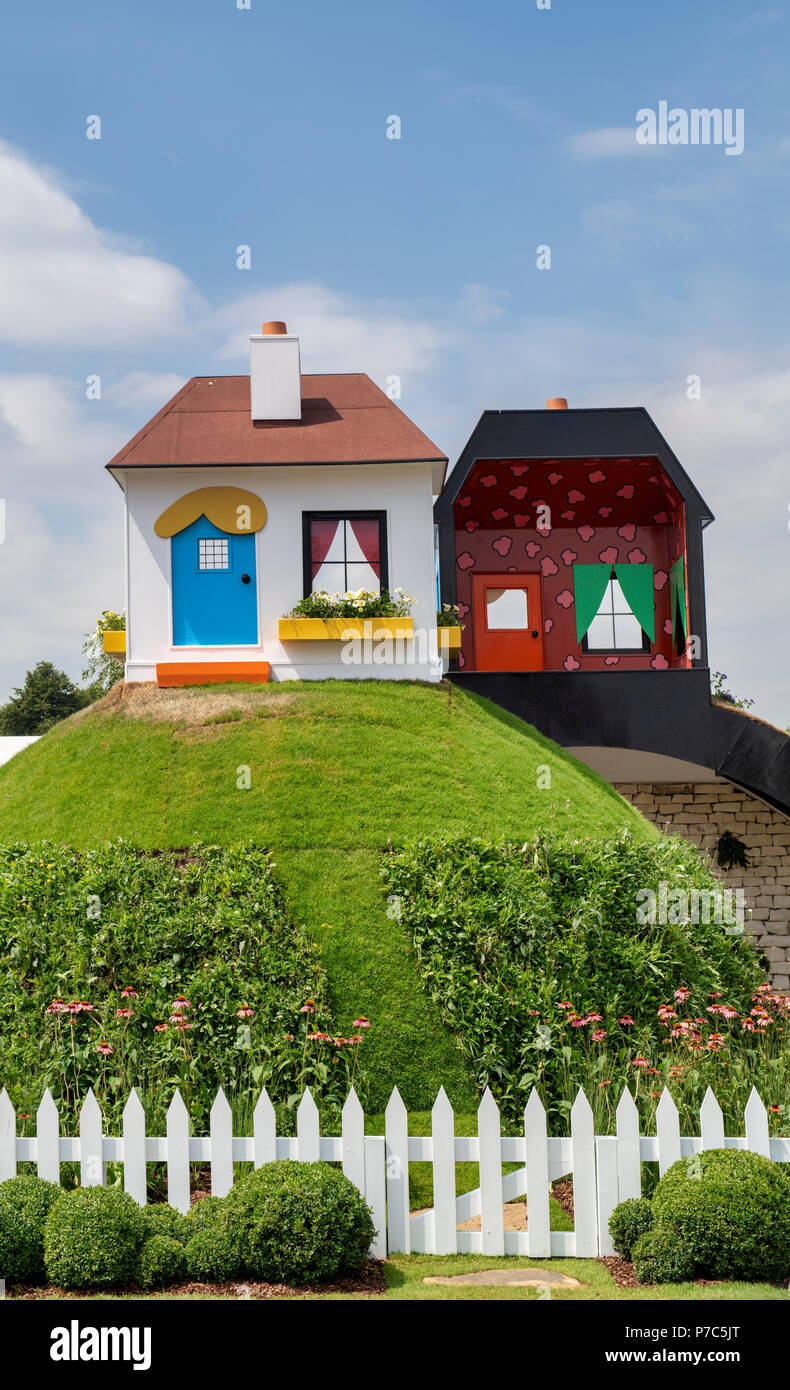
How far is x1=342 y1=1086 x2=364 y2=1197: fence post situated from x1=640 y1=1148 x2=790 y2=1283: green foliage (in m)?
1.76

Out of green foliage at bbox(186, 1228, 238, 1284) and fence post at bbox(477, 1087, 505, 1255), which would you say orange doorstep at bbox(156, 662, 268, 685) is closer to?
fence post at bbox(477, 1087, 505, 1255)

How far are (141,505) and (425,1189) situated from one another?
35.1 feet

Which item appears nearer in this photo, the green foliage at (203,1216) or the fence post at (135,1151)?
the green foliage at (203,1216)

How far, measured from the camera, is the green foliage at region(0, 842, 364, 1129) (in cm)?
930

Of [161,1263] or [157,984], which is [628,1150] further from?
[157,984]

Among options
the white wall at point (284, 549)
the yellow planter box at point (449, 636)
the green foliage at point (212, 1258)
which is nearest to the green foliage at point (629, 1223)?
the green foliage at point (212, 1258)

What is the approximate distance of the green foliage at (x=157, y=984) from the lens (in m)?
9.30

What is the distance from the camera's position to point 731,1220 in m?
6.50

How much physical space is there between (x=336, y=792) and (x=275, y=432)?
256 inches

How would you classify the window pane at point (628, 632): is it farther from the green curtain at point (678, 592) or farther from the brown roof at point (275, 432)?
the brown roof at point (275, 432)

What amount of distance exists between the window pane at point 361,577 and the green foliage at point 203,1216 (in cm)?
1065

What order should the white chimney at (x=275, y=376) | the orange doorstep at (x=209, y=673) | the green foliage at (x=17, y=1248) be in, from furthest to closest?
the white chimney at (x=275, y=376) < the orange doorstep at (x=209, y=673) < the green foliage at (x=17, y=1248)

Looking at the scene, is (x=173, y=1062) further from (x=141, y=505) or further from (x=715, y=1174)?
(x=141, y=505)

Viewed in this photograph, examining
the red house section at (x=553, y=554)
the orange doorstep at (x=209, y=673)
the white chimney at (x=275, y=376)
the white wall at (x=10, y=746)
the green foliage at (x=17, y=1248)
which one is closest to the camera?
the green foliage at (x=17, y=1248)
